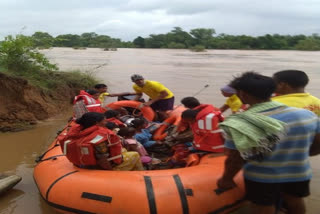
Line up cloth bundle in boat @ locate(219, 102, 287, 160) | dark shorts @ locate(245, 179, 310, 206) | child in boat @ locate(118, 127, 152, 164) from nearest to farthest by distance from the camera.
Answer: cloth bundle in boat @ locate(219, 102, 287, 160) < dark shorts @ locate(245, 179, 310, 206) < child in boat @ locate(118, 127, 152, 164)

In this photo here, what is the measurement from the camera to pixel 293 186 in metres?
2.16

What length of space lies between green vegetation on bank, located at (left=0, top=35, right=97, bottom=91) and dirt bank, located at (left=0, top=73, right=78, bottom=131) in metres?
0.36

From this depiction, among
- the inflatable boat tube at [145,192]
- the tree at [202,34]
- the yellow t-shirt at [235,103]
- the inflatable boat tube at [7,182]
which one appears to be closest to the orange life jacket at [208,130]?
the inflatable boat tube at [145,192]

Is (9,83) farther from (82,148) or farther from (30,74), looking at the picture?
(82,148)

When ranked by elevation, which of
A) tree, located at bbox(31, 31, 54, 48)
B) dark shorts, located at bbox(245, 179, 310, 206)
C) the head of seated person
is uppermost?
tree, located at bbox(31, 31, 54, 48)

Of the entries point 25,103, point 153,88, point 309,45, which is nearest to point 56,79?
point 25,103

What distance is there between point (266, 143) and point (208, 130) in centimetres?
130

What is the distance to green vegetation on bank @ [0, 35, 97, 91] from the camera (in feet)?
25.5

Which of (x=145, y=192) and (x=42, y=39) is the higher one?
(x=42, y=39)

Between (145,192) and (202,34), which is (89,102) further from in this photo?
(202,34)

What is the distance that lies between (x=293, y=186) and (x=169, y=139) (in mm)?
2025

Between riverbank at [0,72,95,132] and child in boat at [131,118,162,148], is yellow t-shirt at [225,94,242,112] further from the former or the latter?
riverbank at [0,72,95,132]

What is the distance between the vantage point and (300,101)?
2494 millimetres

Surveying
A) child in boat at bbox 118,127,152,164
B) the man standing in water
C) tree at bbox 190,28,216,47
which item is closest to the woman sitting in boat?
child in boat at bbox 118,127,152,164
